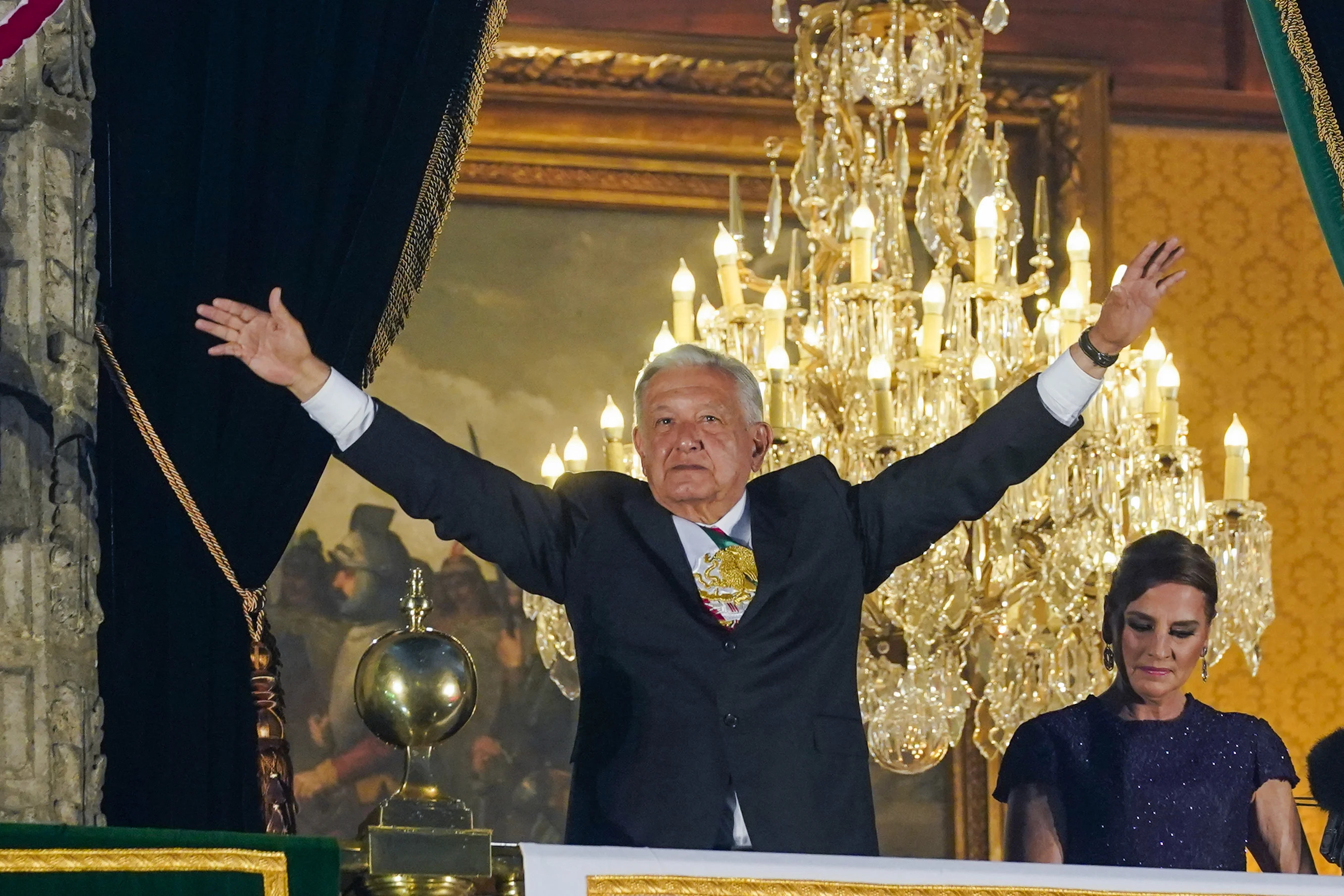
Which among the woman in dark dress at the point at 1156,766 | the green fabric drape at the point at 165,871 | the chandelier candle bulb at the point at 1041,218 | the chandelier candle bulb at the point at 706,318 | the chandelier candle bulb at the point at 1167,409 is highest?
the chandelier candle bulb at the point at 1041,218

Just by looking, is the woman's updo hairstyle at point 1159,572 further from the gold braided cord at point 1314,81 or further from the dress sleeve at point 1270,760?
the gold braided cord at point 1314,81

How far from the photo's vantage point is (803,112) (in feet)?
17.2

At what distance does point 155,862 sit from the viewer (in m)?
2.56

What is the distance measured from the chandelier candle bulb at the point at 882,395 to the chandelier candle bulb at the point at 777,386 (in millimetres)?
200

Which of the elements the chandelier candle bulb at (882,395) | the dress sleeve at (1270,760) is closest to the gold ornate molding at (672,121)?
the chandelier candle bulb at (882,395)

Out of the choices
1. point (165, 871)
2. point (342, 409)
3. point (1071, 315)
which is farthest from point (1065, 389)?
point (1071, 315)

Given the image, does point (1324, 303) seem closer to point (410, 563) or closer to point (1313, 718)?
point (1313, 718)

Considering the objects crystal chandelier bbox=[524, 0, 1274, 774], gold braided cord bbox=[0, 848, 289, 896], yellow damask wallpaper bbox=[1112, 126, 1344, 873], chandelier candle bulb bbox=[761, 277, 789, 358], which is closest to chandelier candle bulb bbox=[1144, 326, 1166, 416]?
crystal chandelier bbox=[524, 0, 1274, 774]

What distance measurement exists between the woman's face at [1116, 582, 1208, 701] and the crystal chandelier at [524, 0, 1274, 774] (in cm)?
134

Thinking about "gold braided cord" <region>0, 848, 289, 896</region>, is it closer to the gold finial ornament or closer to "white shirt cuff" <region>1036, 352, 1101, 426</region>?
→ the gold finial ornament

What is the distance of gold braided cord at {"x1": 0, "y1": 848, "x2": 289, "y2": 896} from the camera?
2.54 meters

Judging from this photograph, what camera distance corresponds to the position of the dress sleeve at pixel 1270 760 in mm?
3373

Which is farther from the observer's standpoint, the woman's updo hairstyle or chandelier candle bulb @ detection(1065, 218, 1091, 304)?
chandelier candle bulb @ detection(1065, 218, 1091, 304)

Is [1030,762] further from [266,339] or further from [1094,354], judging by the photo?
[266,339]
